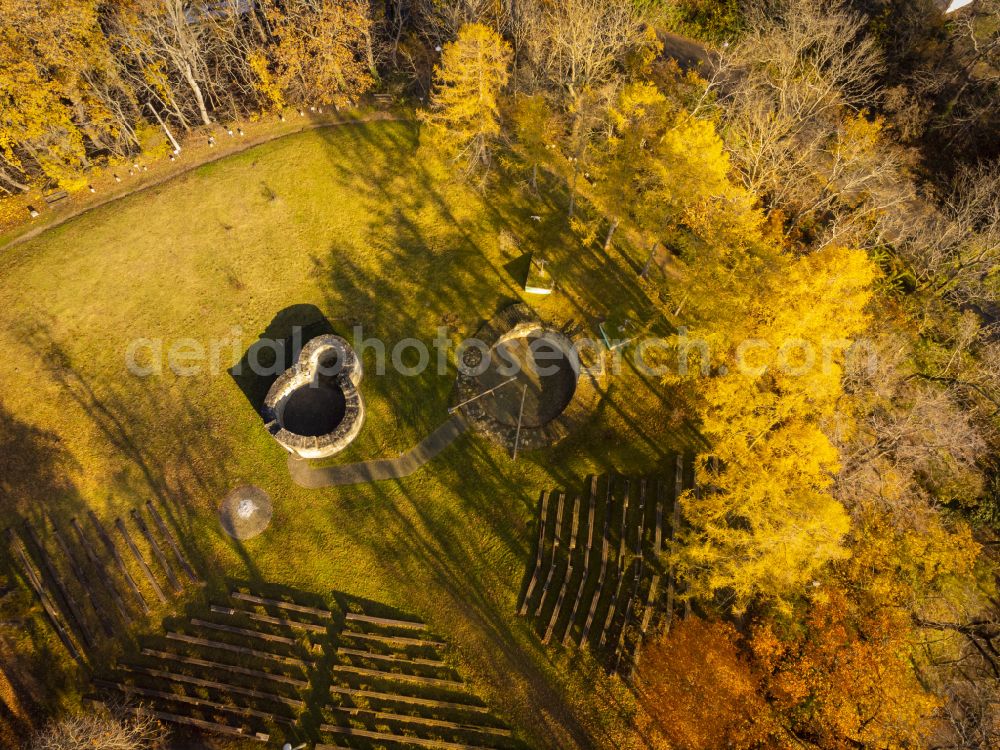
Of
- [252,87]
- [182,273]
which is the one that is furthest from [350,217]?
[252,87]

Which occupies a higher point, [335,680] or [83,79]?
[83,79]

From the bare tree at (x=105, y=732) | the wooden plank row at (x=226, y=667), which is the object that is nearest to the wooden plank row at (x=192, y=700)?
the bare tree at (x=105, y=732)

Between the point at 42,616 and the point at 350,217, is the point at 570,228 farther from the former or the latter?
the point at 42,616

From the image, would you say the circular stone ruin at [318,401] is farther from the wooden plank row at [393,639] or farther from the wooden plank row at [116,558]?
the wooden plank row at [116,558]

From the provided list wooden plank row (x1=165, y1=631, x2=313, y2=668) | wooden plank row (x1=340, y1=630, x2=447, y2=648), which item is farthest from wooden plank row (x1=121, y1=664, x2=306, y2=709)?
wooden plank row (x1=340, y1=630, x2=447, y2=648)

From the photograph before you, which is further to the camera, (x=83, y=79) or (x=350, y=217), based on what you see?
(x=350, y=217)

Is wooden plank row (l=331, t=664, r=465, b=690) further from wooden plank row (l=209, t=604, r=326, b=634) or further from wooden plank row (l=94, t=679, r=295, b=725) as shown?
wooden plank row (l=94, t=679, r=295, b=725)
